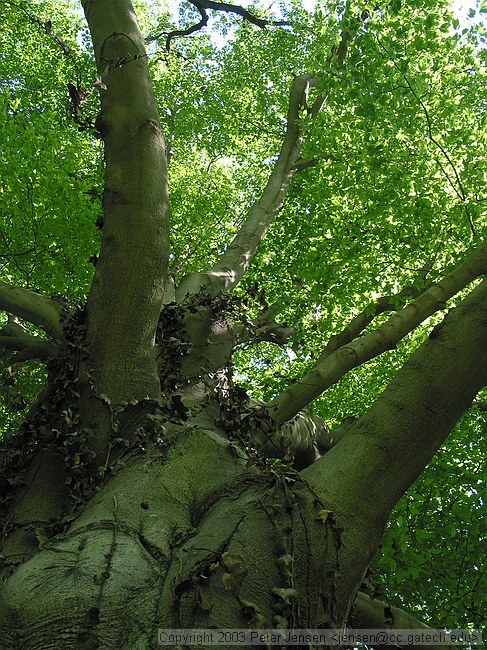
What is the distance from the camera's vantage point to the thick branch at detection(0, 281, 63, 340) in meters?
4.78

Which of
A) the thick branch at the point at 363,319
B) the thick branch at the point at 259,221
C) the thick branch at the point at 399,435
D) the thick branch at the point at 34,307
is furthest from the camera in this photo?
the thick branch at the point at 363,319

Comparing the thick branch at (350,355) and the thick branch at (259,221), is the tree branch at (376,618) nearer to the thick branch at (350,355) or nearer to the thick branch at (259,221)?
the thick branch at (350,355)

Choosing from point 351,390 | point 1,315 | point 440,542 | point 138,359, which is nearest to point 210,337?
point 138,359

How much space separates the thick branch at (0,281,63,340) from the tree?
0.02 metres

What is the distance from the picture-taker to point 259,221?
794 centimetres

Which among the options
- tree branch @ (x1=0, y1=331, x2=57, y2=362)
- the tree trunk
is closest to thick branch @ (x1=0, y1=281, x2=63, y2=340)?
tree branch @ (x1=0, y1=331, x2=57, y2=362)

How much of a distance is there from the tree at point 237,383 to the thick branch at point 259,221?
0.12 ft

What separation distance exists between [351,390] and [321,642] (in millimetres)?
8546

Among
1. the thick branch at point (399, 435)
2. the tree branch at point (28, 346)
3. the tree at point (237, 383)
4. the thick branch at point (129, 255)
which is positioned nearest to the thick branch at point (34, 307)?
the tree at point (237, 383)

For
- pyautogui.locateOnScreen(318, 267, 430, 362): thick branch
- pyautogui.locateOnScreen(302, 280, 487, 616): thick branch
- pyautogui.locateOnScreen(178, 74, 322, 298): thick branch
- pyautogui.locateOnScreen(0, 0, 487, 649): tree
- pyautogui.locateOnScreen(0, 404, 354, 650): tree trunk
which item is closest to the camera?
pyautogui.locateOnScreen(0, 404, 354, 650): tree trunk

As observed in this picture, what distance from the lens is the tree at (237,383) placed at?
2.31m

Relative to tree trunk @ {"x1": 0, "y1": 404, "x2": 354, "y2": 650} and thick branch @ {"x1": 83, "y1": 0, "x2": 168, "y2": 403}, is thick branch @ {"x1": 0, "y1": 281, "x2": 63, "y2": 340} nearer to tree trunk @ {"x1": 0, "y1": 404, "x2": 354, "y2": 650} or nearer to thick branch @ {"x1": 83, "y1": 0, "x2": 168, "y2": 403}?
thick branch @ {"x1": 83, "y1": 0, "x2": 168, "y2": 403}

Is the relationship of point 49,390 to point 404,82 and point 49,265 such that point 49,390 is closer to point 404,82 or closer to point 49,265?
point 49,265

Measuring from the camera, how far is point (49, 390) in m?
4.09
